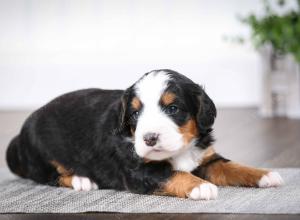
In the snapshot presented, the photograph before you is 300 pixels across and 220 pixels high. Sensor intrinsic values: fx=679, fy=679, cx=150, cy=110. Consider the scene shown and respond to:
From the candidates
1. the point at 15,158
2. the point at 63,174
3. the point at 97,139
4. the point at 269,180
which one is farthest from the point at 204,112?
the point at 15,158

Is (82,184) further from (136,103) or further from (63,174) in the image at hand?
(136,103)

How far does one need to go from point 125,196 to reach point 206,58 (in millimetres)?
3857

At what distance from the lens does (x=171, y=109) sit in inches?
115

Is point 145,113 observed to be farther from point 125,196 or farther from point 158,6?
point 158,6

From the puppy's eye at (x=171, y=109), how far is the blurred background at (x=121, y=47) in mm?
3581

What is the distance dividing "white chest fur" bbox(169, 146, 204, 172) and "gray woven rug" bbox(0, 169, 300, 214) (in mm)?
163

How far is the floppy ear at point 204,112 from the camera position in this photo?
9.87 ft

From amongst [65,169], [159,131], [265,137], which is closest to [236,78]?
[265,137]

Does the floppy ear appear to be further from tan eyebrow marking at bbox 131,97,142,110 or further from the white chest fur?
tan eyebrow marking at bbox 131,97,142,110

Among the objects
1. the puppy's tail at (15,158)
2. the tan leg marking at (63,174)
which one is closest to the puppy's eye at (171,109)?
the tan leg marking at (63,174)

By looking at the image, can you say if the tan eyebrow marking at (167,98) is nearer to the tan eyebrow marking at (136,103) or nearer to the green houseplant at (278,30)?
the tan eyebrow marking at (136,103)

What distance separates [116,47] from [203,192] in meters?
4.22

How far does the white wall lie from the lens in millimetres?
6805

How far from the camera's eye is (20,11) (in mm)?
7125
